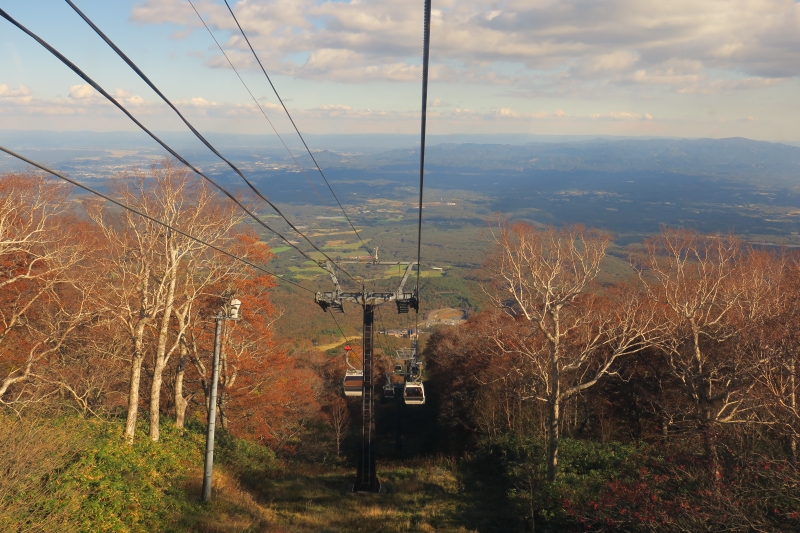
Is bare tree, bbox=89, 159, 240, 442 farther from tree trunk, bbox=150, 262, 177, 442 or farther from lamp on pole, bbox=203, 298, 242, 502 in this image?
lamp on pole, bbox=203, 298, 242, 502

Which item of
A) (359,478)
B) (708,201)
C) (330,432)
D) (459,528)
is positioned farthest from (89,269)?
Result: (708,201)

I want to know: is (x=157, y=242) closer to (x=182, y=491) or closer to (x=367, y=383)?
(x=182, y=491)

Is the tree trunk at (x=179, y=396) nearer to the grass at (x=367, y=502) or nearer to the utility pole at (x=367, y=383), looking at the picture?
the grass at (x=367, y=502)

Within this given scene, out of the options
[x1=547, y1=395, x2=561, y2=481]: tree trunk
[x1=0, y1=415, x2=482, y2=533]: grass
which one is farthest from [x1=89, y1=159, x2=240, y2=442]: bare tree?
[x1=547, y1=395, x2=561, y2=481]: tree trunk

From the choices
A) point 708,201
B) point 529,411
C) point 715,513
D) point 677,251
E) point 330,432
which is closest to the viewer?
point 715,513

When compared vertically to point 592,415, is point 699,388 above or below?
above

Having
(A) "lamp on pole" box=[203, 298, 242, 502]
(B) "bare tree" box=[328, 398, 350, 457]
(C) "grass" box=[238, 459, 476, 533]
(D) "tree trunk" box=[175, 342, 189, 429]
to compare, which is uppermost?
(A) "lamp on pole" box=[203, 298, 242, 502]

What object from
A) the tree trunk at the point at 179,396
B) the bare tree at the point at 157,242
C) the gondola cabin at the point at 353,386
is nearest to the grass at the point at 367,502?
the gondola cabin at the point at 353,386

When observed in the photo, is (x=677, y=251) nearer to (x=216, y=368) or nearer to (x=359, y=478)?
(x=359, y=478)
